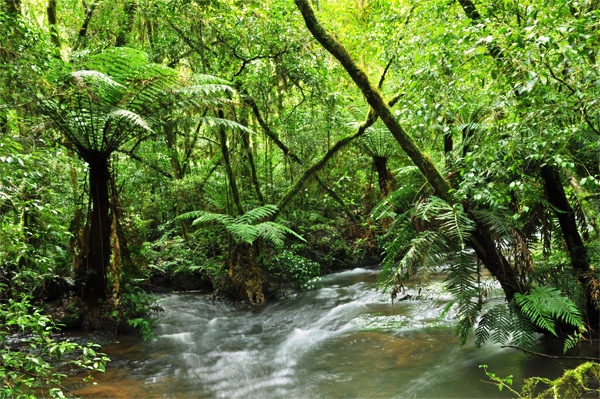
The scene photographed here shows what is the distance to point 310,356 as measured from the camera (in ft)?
14.6

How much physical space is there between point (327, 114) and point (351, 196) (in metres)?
2.94

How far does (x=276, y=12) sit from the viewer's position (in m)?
6.49

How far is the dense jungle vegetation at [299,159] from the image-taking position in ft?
8.55

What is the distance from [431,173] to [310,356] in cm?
244

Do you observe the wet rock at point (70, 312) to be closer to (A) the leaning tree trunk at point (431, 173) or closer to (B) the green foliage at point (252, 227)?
(B) the green foliage at point (252, 227)

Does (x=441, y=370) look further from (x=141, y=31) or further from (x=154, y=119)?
(x=141, y=31)

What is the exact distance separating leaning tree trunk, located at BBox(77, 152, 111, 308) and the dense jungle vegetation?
0.08 ft

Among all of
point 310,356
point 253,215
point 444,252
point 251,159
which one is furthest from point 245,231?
point 444,252

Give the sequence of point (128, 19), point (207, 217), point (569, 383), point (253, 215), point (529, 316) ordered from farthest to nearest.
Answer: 1. point (128, 19)
2. point (253, 215)
3. point (207, 217)
4. point (529, 316)
5. point (569, 383)

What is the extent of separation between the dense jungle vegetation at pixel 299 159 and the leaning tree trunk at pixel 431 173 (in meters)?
0.02

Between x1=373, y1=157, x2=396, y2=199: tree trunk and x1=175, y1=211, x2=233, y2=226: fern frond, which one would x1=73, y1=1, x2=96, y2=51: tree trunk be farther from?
x1=373, y1=157, x2=396, y2=199: tree trunk

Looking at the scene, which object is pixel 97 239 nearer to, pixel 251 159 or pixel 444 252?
pixel 251 159

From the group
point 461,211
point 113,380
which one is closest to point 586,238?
point 461,211

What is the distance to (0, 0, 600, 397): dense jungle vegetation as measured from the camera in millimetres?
2607
